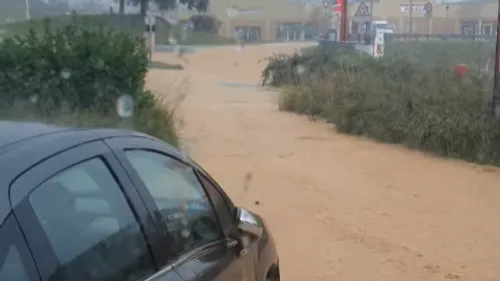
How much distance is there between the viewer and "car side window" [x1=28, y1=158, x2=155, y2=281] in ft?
9.93

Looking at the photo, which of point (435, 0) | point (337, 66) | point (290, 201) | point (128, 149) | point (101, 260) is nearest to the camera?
point (101, 260)

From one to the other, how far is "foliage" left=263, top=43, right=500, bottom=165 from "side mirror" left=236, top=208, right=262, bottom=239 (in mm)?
9513

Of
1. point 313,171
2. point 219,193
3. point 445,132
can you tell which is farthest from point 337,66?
point 219,193

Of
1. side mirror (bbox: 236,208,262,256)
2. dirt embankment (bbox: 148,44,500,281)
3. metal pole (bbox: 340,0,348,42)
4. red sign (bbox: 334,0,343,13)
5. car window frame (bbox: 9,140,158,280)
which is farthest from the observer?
red sign (bbox: 334,0,343,13)

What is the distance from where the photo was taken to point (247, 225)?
4.46 metres

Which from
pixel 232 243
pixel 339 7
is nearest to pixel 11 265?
pixel 232 243

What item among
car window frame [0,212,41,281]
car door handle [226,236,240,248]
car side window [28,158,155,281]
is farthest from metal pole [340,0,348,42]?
car window frame [0,212,41,281]

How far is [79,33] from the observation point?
41.7 feet

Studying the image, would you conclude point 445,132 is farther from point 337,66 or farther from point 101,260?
point 101,260

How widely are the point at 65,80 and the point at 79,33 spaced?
0.93 meters

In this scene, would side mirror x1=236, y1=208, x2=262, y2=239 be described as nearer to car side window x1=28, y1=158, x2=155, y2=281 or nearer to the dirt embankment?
car side window x1=28, y1=158, x2=155, y2=281

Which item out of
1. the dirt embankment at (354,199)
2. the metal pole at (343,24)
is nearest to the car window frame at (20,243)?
the dirt embankment at (354,199)

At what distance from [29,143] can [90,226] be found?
394mm

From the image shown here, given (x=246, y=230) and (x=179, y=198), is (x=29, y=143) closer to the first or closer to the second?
(x=179, y=198)
